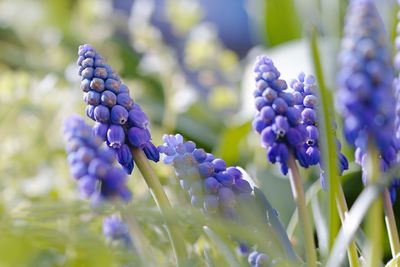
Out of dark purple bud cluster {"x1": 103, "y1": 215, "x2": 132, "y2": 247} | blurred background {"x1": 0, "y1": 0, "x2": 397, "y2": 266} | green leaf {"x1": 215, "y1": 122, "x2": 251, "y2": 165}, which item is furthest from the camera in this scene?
green leaf {"x1": 215, "y1": 122, "x2": 251, "y2": 165}

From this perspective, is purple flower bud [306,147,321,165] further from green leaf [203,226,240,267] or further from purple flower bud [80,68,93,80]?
purple flower bud [80,68,93,80]

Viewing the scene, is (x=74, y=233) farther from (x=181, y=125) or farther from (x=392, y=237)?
(x=181, y=125)

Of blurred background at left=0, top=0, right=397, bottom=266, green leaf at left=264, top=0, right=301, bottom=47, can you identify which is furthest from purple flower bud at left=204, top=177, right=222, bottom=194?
green leaf at left=264, top=0, right=301, bottom=47

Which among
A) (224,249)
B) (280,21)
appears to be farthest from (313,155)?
(280,21)

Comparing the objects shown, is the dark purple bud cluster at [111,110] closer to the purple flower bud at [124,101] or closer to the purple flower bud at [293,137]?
the purple flower bud at [124,101]

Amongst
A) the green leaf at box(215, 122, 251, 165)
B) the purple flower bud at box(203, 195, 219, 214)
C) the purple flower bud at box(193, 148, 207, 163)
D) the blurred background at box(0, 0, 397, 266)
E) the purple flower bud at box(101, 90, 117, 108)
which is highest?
the blurred background at box(0, 0, 397, 266)

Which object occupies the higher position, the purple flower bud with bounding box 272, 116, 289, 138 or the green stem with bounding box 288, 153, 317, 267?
the purple flower bud with bounding box 272, 116, 289, 138

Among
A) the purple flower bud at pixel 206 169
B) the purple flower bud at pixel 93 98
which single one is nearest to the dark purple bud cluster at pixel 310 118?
the purple flower bud at pixel 206 169

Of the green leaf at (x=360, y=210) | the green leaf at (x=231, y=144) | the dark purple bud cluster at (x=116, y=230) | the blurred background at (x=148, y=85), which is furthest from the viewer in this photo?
the green leaf at (x=231, y=144)
